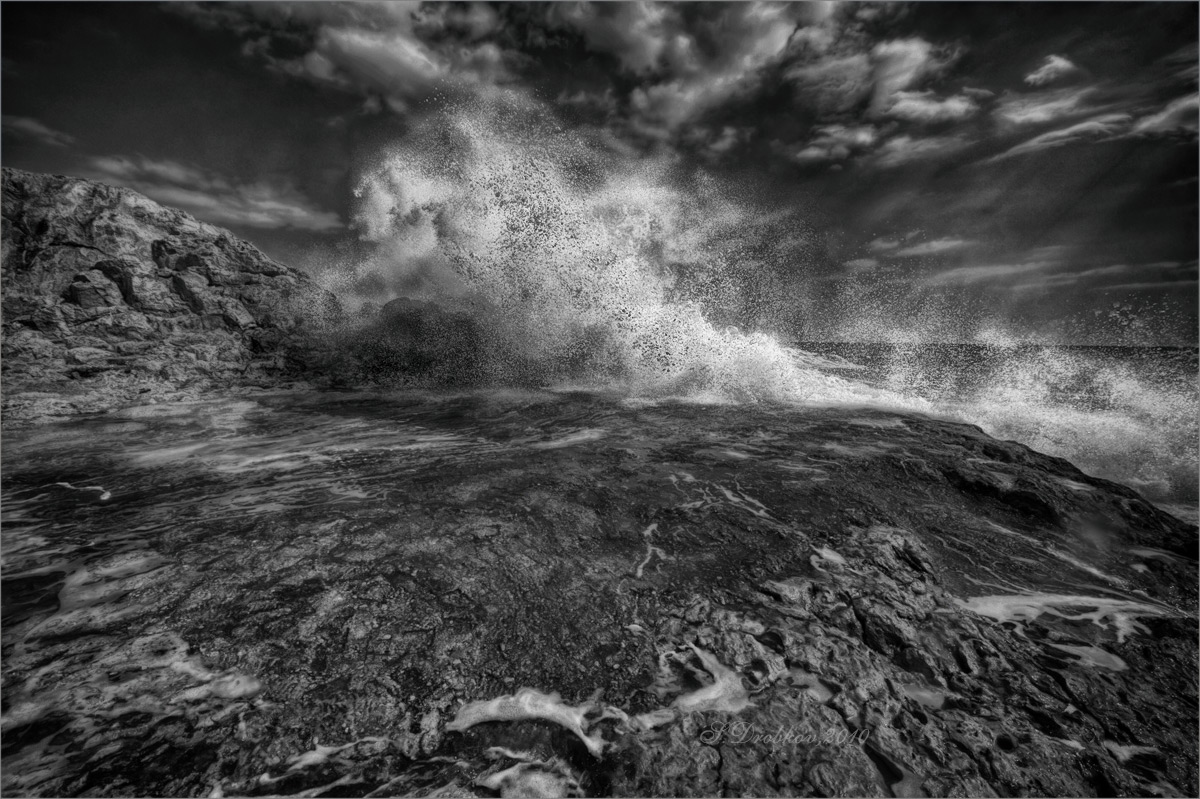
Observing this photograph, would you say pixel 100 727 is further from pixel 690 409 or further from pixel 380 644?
pixel 690 409

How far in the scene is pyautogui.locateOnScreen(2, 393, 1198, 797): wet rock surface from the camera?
7.26 ft

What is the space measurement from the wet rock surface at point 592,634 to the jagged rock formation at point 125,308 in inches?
347

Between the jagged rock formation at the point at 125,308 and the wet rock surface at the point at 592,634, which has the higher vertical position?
the jagged rock formation at the point at 125,308

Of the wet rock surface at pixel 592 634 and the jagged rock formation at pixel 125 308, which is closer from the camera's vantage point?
the wet rock surface at pixel 592 634

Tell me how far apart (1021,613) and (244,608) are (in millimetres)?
Answer: 6078

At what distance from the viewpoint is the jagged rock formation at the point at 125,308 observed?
1155cm

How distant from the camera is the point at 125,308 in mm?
13633

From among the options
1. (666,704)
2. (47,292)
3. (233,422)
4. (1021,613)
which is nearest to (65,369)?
(47,292)

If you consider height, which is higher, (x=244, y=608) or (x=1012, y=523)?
(x=244, y=608)

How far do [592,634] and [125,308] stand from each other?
19.2 metres

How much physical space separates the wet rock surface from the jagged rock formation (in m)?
8.81

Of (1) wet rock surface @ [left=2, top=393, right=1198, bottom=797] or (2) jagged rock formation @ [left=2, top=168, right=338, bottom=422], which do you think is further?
(2) jagged rock formation @ [left=2, top=168, right=338, bottom=422]

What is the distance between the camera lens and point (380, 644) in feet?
9.21

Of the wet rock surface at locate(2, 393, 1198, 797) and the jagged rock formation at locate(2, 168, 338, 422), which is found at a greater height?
the jagged rock formation at locate(2, 168, 338, 422)
